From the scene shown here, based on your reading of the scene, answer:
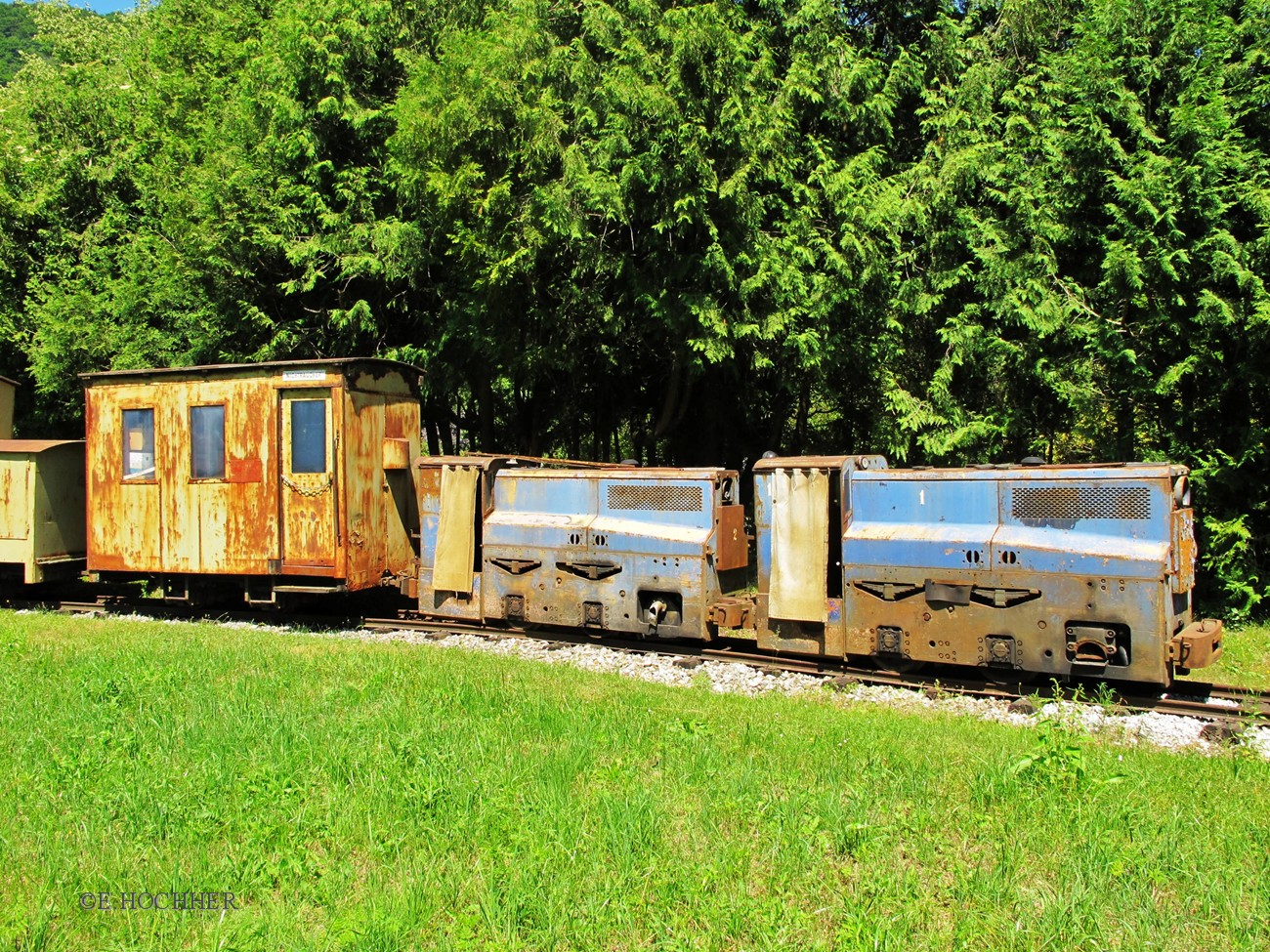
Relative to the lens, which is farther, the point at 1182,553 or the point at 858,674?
the point at 858,674

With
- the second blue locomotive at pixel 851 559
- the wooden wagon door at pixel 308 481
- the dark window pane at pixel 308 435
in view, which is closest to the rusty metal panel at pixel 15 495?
the wooden wagon door at pixel 308 481

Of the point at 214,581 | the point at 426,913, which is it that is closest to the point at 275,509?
the point at 214,581

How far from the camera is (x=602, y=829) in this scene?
4992 mm

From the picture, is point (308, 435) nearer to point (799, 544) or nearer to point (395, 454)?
point (395, 454)

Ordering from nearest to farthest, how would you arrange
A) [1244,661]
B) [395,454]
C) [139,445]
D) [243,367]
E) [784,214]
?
[1244,661] < [243,367] < [395,454] < [139,445] < [784,214]

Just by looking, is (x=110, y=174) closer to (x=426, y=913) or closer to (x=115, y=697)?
(x=115, y=697)

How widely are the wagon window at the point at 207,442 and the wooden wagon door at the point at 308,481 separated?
3.29ft

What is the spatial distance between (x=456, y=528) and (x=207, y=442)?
12.2 feet

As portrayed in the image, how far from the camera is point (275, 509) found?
39.9 feet

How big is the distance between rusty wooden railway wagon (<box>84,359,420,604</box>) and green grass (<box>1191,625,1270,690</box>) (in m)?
9.60

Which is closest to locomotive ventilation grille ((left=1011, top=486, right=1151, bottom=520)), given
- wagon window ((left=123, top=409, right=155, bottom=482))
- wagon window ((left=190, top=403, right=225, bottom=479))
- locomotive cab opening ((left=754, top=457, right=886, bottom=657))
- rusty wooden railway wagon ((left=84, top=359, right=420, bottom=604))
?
locomotive cab opening ((left=754, top=457, right=886, bottom=657))

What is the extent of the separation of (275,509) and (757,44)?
9.63m

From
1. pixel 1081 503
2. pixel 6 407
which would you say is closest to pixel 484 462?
pixel 1081 503

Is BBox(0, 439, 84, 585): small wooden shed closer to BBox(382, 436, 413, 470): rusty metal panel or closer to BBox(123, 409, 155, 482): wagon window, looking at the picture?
BBox(123, 409, 155, 482): wagon window
